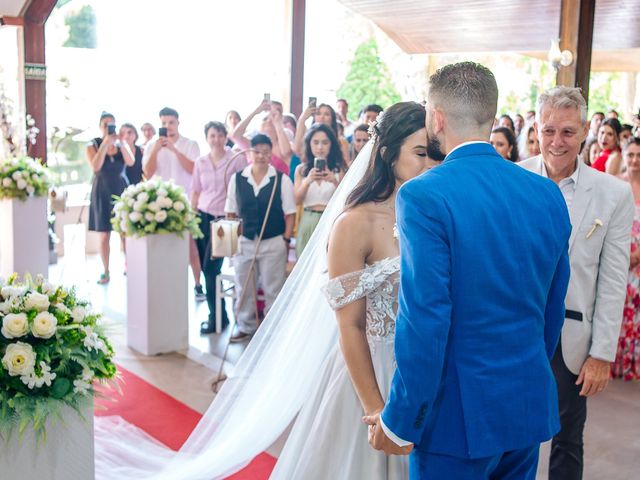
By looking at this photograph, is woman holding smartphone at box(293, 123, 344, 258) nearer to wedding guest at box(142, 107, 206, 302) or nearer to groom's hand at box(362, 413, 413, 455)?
wedding guest at box(142, 107, 206, 302)

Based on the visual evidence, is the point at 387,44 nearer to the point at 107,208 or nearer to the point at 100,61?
the point at 100,61

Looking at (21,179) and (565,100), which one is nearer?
(565,100)

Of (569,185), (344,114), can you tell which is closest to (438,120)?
(569,185)

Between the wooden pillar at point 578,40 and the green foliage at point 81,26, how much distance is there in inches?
315

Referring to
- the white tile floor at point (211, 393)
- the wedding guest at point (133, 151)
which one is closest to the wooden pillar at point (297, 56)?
the wedding guest at point (133, 151)

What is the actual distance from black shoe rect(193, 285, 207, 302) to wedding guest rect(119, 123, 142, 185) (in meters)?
1.47

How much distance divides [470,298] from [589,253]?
1163 mm

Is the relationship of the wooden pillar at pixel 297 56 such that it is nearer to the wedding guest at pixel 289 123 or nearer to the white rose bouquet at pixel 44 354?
the wedding guest at pixel 289 123

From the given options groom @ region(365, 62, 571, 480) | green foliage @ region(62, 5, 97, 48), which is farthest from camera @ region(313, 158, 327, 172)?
green foliage @ region(62, 5, 97, 48)

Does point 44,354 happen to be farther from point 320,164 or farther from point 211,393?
point 320,164

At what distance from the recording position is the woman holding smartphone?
580 centimetres

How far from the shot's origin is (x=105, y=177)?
26.1 feet

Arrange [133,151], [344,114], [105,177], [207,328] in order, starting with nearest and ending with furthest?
[207,328]
[105,177]
[133,151]
[344,114]

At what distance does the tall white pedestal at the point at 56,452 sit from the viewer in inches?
97.3
